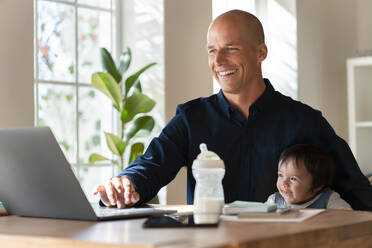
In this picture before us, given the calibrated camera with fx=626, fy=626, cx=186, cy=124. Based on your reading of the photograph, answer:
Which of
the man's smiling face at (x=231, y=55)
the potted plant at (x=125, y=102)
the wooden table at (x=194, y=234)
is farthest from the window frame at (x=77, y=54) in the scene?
the wooden table at (x=194, y=234)

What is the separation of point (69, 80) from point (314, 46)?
2213 millimetres

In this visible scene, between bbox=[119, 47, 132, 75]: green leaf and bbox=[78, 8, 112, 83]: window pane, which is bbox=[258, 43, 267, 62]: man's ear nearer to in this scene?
bbox=[119, 47, 132, 75]: green leaf

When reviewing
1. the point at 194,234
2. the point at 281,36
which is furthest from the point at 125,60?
the point at 194,234

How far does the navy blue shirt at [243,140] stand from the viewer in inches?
93.0

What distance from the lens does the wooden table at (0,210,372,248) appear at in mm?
1121

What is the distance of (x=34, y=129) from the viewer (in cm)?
146

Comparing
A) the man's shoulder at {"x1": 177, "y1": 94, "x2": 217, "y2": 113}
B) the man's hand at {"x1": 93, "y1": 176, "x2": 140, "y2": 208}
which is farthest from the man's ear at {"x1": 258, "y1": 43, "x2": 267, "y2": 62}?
the man's hand at {"x1": 93, "y1": 176, "x2": 140, "y2": 208}

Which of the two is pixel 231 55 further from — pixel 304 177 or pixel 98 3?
pixel 98 3

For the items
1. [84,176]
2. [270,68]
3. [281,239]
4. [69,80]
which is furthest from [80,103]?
[281,239]

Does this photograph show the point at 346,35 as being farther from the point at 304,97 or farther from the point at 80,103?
the point at 80,103

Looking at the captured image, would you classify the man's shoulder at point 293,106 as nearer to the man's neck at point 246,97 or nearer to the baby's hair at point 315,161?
the man's neck at point 246,97

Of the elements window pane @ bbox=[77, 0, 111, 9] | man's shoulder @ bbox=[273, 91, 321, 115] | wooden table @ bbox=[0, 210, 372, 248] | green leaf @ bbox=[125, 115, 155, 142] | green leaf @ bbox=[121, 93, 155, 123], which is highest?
window pane @ bbox=[77, 0, 111, 9]

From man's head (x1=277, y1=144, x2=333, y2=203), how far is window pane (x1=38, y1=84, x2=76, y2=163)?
216cm

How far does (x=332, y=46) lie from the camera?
548 centimetres
